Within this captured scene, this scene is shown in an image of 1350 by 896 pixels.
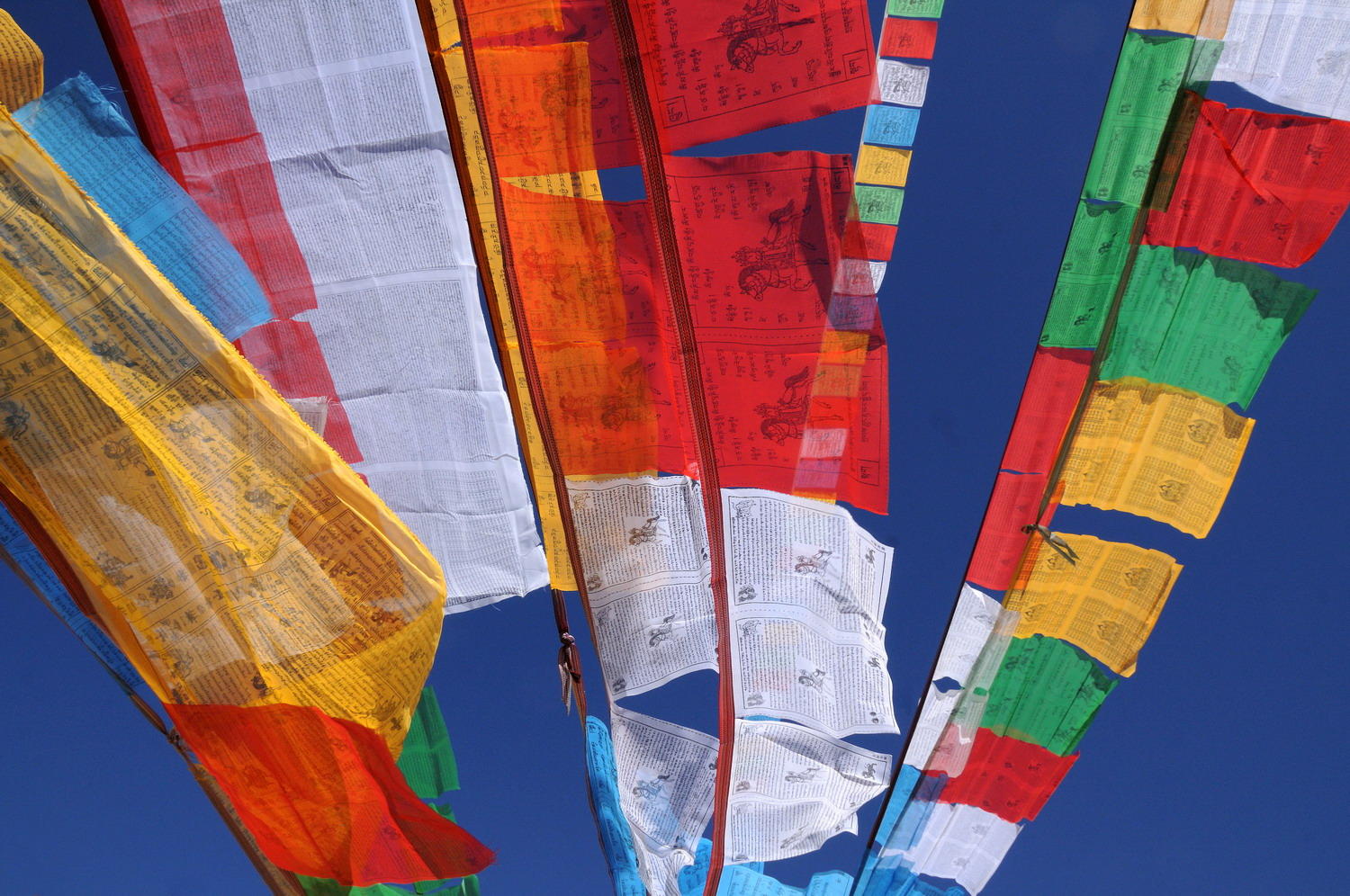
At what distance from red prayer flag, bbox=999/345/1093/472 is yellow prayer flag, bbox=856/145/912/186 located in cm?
45

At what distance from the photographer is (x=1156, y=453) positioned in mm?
1911

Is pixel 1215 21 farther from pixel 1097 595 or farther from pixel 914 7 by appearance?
pixel 1097 595

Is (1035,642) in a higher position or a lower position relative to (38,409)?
lower

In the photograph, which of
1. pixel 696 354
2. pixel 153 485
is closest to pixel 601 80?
pixel 696 354

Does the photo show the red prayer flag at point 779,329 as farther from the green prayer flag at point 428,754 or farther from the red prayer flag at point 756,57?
the green prayer flag at point 428,754

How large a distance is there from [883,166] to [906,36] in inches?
9.9

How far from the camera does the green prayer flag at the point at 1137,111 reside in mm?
1750

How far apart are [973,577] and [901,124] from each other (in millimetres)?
938

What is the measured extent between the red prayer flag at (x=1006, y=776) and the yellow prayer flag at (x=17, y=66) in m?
2.04

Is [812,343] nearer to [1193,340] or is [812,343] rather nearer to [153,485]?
[1193,340]

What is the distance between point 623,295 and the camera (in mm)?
1896

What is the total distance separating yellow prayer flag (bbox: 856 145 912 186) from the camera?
1898 mm

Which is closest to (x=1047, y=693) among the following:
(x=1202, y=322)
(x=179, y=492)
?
(x=1202, y=322)

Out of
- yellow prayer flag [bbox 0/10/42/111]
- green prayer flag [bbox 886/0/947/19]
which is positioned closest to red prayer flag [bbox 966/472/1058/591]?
green prayer flag [bbox 886/0/947/19]
